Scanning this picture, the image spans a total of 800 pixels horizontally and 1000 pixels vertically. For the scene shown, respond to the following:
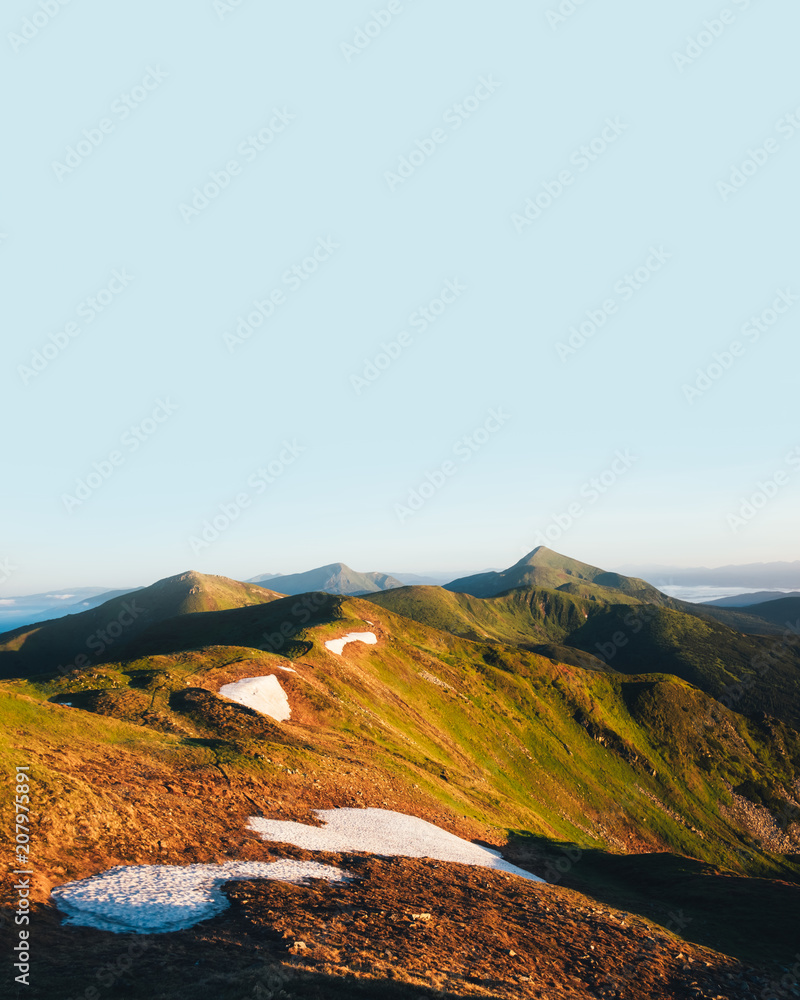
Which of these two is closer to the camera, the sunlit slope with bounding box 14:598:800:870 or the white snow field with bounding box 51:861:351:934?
the white snow field with bounding box 51:861:351:934

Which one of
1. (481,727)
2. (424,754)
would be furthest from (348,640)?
(424,754)

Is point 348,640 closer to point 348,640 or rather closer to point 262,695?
point 348,640

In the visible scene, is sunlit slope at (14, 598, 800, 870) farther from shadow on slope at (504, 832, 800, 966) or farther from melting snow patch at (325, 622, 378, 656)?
shadow on slope at (504, 832, 800, 966)

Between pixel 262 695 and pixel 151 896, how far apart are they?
33046 millimetres

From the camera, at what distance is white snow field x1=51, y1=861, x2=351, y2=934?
16781 millimetres

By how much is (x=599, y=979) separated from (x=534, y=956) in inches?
99.8

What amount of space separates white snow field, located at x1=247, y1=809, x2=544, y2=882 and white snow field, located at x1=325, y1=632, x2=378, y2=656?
39633 millimetres

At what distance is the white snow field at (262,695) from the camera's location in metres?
48.6

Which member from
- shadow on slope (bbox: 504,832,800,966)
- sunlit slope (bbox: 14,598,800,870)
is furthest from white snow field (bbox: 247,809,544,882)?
shadow on slope (bbox: 504,832,800,966)

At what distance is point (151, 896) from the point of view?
18547 mm

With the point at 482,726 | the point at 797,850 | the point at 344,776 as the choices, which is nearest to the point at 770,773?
the point at 797,850

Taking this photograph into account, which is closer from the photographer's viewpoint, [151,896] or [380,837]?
[151,896]

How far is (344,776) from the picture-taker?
127 feet

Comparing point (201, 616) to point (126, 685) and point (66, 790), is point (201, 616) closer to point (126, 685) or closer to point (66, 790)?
point (126, 685)
